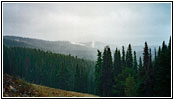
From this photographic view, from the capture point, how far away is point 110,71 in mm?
18609

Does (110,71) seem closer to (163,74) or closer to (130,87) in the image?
(130,87)

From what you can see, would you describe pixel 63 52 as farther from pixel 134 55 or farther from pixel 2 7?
pixel 2 7

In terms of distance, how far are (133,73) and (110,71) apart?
156 cm

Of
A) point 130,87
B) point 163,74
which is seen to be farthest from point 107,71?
point 163,74

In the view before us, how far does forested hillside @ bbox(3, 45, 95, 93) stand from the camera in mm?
16750

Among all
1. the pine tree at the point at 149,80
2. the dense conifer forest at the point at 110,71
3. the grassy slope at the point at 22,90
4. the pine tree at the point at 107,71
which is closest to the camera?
the grassy slope at the point at 22,90

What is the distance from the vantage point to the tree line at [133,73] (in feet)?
51.4

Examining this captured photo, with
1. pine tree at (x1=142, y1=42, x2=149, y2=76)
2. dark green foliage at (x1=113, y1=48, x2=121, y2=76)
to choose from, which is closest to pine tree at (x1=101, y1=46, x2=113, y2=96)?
dark green foliage at (x1=113, y1=48, x2=121, y2=76)

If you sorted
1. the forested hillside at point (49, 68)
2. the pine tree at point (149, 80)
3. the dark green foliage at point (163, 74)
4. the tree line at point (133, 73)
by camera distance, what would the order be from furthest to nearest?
the forested hillside at point (49, 68) → the pine tree at point (149, 80) → the tree line at point (133, 73) → the dark green foliage at point (163, 74)

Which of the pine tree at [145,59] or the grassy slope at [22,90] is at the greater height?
the pine tree at [145,59]

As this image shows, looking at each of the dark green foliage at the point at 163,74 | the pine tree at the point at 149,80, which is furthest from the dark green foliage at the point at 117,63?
the dark green foliage at the point at 163,74

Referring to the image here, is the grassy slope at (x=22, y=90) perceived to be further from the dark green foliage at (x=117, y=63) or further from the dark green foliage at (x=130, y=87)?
the dark green foliage at (x=117, y=63)

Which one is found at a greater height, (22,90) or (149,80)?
(149,80)

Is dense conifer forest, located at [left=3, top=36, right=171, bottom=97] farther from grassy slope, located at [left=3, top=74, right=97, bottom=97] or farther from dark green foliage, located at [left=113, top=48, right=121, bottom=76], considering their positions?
grassy slope, located at [left=3, top=74, right=97, bottom=97]
